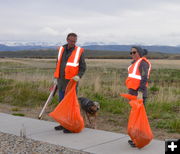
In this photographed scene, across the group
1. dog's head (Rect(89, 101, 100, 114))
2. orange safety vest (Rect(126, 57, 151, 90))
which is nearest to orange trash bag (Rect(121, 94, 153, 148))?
orange safety vest (Rect(126, 57, 151, 90))

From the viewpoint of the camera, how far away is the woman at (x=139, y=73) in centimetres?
645

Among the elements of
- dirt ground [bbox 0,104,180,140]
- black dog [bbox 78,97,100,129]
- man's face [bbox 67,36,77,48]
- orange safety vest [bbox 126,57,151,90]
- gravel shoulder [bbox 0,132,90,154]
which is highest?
man's face [bbox 67,36,77,48]

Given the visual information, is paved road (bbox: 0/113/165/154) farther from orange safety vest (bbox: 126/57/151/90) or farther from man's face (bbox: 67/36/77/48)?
man's face (bbox: 67/36/77/48)

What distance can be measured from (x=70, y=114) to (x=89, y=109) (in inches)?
35.4

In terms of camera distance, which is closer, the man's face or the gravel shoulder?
the gravel shoulder

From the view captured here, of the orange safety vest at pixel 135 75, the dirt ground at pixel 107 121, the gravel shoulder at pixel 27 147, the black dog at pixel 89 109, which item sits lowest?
the dirt ground at pixel 107 121

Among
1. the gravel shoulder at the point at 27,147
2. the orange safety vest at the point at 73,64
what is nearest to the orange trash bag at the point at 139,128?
the gravel shoulder at the point at 27,147

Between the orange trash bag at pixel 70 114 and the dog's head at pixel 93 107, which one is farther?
the dog's head at pixel 93 107

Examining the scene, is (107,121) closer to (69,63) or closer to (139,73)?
(69,63)

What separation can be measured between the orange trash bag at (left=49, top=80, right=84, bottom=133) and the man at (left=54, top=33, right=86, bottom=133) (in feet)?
Result: 0.68

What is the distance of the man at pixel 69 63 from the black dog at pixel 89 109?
63 cm

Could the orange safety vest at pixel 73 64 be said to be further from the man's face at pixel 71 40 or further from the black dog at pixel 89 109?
the black dog at pixel 89 109

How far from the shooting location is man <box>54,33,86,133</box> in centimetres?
762

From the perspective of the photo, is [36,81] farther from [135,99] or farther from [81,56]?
[135,99]
